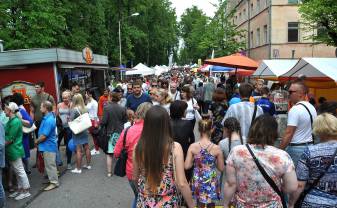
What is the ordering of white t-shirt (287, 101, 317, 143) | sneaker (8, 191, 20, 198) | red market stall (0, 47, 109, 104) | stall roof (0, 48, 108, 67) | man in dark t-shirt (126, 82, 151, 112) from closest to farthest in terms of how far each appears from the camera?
white t-shirt (287, 101, 317, 143), sneaker (8, 191, 20, 198), man in dark t-shirt (126, 82, 151, 112), red market stall (0, 47, 109, 104), stall roof (0, 48, 108, 67)

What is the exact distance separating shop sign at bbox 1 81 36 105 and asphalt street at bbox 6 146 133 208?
5.72 meters

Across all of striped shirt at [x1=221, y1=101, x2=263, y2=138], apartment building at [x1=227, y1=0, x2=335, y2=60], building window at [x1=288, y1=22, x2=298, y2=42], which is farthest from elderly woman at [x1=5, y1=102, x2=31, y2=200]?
building window at [x1=288, y1=22, x2=298, y2=42]

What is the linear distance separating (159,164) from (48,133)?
181 inches

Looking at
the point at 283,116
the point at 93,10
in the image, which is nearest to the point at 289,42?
the point at 93,10

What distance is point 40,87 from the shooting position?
10.2 m

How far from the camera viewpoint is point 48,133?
23.9ft

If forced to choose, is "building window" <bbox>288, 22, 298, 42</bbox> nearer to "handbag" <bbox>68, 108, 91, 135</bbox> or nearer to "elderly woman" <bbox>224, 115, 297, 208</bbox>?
"handbag" <bbox>68, 108, 91, 135</bbox>

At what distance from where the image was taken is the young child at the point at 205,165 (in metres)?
4.73

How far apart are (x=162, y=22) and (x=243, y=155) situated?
54537 mm

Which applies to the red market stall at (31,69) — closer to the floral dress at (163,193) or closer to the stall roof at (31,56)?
the stall roof at (31,56)

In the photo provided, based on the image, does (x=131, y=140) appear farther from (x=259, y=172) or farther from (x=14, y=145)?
(x=14, y=145)

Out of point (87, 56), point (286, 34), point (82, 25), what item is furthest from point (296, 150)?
point (82, 25)

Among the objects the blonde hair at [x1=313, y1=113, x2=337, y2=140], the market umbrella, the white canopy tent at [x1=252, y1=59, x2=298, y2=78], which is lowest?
the blonde hair at [x1=313, y1=113, x2=337, y2=140]

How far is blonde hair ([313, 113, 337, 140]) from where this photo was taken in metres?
3.46
